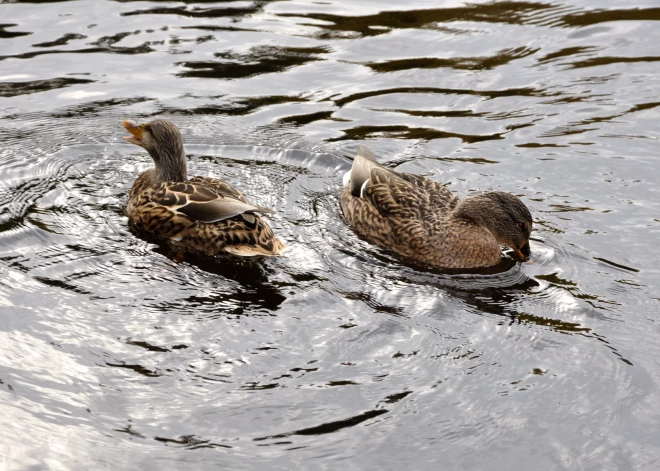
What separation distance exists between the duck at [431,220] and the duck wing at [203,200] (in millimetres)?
1164

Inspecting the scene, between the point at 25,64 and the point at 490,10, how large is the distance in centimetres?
627

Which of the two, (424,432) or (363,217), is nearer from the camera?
(424,432)

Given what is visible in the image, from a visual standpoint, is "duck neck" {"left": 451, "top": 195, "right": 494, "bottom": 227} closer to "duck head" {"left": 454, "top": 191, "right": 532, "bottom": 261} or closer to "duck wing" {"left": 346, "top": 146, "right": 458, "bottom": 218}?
"duck head" {"left": 454, "top": 191, "right": 532, "bottom": 261}

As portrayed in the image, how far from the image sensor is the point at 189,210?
26.2ft

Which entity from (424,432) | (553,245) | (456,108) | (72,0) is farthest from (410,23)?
(424,432)

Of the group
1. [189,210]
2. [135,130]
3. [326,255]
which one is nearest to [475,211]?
[326,255]

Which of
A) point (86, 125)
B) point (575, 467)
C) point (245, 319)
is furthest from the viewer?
point (86, 125)

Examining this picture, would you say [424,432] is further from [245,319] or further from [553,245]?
[553,245]

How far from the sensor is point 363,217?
8492 millimetres

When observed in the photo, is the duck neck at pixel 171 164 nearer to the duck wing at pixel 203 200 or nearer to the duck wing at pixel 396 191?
the duck wing at pixel 203 200

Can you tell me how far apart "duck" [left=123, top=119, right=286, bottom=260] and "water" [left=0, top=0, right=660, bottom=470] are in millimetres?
209

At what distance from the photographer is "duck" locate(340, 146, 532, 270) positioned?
8.04 meters

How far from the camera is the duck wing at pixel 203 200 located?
778cm

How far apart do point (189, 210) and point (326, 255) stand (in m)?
1.23
